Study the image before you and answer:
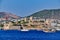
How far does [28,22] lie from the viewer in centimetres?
5706

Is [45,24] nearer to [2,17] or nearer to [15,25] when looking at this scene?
[15,25]

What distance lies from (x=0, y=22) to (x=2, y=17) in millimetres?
6533

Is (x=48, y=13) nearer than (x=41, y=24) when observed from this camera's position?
No

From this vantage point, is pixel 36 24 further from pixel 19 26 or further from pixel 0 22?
pixel 0 22

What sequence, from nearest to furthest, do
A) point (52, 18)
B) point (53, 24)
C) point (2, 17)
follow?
point (53, 24) → point (52, 18) → point (2, 17)

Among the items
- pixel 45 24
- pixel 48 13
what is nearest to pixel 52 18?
pixel 48 13

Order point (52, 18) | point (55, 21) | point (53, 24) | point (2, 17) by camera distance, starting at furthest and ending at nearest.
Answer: point (2, 17) → point (52, 18) → point (55, 21) → point (53, 24)

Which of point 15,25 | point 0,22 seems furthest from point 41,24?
point 0,22

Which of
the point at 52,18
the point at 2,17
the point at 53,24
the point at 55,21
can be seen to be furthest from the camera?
the point at 2,17

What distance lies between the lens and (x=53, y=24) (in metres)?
55.5

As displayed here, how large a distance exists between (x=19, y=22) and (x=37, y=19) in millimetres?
3886

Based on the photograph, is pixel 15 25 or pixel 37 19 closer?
pixel 15 25

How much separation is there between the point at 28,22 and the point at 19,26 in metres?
1.97

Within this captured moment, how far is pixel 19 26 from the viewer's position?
185 feet
